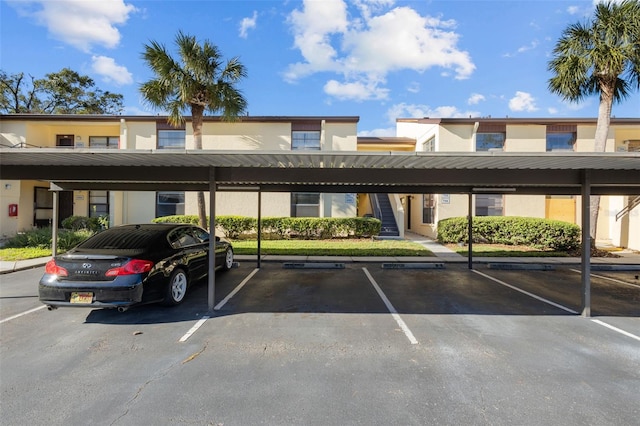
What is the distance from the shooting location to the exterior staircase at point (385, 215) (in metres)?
16.6

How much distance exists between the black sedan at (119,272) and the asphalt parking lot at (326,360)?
1.38 feet

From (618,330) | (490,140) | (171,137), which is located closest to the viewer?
(618,330)

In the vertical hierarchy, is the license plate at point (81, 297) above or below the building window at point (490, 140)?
below

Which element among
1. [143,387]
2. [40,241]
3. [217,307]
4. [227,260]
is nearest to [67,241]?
[40,241]

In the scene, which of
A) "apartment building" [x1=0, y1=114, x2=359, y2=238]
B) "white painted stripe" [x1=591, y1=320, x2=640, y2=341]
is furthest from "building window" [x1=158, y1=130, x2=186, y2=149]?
"white painted stripe" [x1=591, y1=320, x2=640, y2=341]

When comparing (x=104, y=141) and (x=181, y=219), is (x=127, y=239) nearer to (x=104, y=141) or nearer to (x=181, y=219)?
(x=181, y=219)

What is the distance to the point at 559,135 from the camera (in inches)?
621

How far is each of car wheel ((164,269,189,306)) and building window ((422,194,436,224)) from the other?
550 inches

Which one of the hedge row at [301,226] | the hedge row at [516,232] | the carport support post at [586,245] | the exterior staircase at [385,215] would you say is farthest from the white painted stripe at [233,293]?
the hedge row at [516,232]

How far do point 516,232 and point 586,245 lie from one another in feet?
29.9

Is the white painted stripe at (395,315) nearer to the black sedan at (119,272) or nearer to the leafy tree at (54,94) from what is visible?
the black sedan at (119,272)

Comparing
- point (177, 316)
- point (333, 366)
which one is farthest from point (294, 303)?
point (333, 366)

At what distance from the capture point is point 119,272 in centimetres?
473

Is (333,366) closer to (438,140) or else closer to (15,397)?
(15,397)
